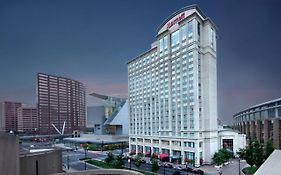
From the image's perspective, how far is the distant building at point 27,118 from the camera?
384 feet

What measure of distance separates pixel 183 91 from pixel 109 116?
148 feet

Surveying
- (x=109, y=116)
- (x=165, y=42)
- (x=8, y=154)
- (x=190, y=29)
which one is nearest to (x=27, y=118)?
(x=109, y=116)

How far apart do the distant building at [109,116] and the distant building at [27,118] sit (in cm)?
4537

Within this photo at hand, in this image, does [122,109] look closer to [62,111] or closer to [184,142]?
[184,142]

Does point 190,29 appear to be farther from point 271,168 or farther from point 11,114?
point 11,114

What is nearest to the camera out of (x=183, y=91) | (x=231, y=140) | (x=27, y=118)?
(x=183, y=91)

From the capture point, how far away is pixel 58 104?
389 ft

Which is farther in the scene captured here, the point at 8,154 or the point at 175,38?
the point at 175,38

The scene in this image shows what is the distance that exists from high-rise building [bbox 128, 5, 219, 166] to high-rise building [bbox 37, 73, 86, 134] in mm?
74419

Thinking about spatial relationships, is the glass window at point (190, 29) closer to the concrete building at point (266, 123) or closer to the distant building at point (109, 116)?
the concrete building at point (266, 123)

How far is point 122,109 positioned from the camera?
3231 inches

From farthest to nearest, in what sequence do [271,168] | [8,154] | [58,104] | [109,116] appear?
[58,104] < [109,116] < [271,168] < [8,154]

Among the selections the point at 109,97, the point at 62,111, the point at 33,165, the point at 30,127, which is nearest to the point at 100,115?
the point at 109,97

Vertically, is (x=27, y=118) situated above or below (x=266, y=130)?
below
